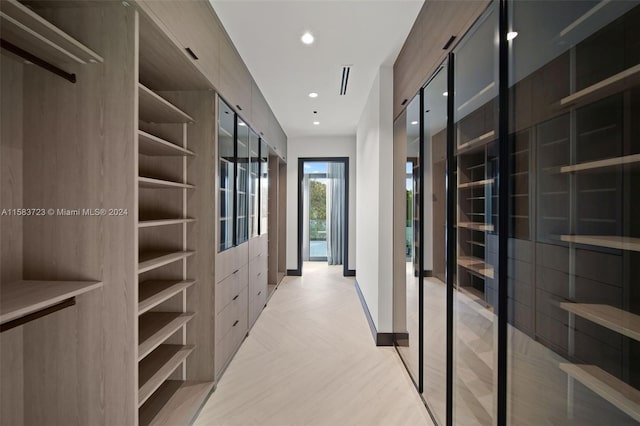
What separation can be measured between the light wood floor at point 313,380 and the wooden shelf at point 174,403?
0.09 m

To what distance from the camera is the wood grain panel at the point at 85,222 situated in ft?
4.36

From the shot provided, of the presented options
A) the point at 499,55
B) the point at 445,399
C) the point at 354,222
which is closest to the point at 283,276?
the point at 354,222

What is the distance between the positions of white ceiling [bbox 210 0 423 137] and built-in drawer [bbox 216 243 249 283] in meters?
1.87

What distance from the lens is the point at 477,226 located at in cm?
144

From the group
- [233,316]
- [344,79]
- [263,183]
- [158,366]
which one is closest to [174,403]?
[158,366]

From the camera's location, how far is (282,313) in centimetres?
399

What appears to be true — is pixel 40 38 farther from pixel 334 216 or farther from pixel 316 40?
→ pixel 334 216

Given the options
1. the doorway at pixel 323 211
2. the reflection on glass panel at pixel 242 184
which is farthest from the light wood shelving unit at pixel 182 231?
the doorway at pixel 323 211

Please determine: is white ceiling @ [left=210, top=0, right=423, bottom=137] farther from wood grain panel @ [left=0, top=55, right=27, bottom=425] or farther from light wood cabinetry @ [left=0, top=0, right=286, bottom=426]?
wood grain panel @ [left=0, top=55, right=27, bottom=425]

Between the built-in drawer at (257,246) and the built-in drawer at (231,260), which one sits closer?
the built-in drawer at (231,260)

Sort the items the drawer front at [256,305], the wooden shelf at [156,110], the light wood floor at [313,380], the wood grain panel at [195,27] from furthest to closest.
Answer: the drawer front at [256,305] < the light wood floor at [313,380] < the wooden shelf at [156,110] < the wood grain panel at [195,27]

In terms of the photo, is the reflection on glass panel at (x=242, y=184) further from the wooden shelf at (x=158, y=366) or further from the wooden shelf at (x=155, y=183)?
the wooden shelf at (x=158, y=366)

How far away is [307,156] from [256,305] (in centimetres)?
349

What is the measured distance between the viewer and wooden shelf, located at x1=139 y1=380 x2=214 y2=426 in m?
1.83
